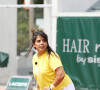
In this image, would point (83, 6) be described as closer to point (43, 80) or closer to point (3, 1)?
point (3, 1)

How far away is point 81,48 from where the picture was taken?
24.6ft

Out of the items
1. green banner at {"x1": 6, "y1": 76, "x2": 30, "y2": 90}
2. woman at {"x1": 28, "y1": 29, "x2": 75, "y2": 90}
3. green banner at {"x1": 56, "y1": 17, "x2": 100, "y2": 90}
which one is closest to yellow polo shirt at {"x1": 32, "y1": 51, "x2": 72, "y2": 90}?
woman at {"x1": 28, "y1": 29, "x2": 75, "y2": 90}

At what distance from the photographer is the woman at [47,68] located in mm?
3695

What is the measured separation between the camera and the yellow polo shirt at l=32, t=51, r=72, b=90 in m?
3.74

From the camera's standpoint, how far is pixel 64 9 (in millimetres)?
7840

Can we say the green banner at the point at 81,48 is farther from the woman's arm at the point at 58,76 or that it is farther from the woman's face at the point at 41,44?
the woman's arm at the point at 58,76

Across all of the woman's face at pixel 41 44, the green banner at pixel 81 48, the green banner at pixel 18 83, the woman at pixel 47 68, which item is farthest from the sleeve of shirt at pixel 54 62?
the green banner at pixel 81 48

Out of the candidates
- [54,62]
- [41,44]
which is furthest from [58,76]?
[41,44]

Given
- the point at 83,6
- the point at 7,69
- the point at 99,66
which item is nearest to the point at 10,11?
the point at 7,69

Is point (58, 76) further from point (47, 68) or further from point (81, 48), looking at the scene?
point (81, 48)

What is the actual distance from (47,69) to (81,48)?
3827 mm

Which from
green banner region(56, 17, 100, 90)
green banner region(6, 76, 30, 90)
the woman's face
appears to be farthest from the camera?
green banner region(56, 17, 100, 90)

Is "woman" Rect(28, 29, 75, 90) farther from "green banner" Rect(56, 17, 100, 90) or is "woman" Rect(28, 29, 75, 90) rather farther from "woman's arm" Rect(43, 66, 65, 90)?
"green banner" Rect(56, 17, 100, 90)

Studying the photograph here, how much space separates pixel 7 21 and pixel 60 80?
5.96 m
